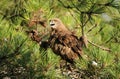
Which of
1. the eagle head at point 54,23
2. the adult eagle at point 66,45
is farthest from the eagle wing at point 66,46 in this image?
the eagle head at point 54,23

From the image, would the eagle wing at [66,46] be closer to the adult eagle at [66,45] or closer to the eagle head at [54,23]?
the adult eagle at [66,45]

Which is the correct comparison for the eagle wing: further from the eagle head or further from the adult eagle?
the eagle head

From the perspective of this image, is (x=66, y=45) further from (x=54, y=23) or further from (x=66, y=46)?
(x=54, y=23)

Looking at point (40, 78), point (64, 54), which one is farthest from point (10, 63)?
point (64, 54)

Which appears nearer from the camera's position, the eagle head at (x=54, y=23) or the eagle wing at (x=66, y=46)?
the eagle wing at (x=66, y=46)

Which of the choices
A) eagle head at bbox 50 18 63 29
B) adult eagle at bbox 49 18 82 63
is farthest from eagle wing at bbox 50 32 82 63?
eagle head at bbox 50 18 63 29

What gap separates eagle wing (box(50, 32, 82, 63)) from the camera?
2451mm

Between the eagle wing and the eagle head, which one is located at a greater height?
the eagle head

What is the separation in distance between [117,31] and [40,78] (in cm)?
70

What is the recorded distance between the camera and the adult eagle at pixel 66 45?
8.05ft

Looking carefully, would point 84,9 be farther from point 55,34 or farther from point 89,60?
point 89,60

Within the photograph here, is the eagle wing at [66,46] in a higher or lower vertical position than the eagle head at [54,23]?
lower

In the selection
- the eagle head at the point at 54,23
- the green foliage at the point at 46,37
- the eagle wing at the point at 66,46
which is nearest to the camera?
the green foliage at the point at 46,37

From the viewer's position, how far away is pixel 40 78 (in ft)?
7.39
